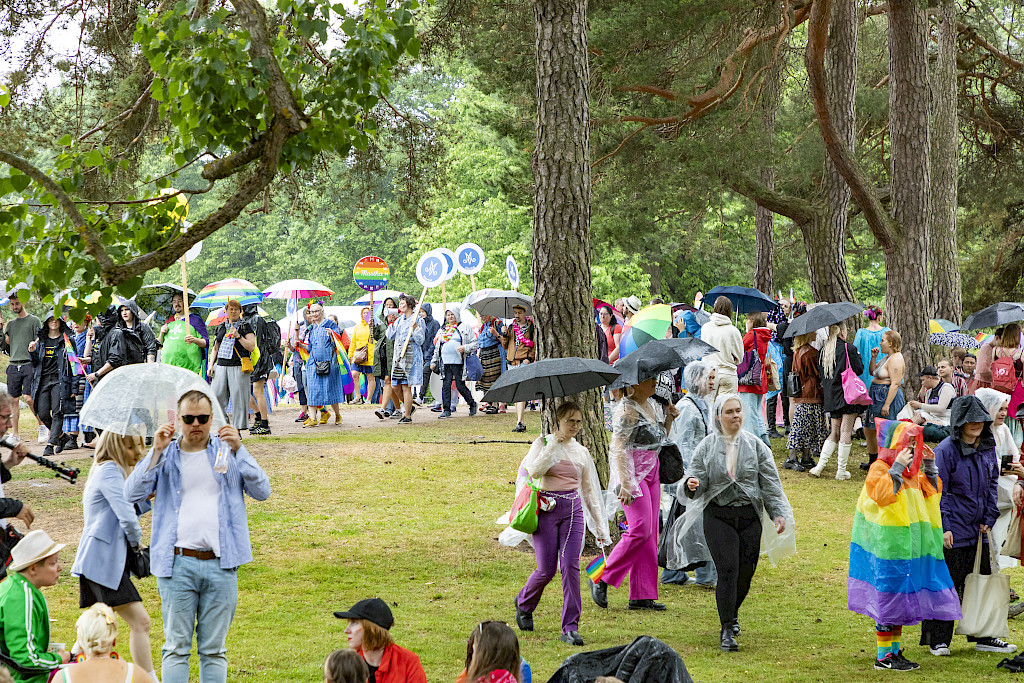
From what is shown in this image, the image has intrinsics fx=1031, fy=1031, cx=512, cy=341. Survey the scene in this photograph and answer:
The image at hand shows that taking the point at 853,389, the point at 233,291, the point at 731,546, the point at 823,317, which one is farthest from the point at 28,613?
the point at 233,291

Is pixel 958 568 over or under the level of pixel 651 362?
under

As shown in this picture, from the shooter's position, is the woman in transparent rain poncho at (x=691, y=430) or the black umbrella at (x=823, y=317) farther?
the black umbrella at (x=823, y=317)

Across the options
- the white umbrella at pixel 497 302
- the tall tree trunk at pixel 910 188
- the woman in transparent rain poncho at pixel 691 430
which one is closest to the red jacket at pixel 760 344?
the tall tree trunk at pixel 910 188

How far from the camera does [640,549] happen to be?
7445mm

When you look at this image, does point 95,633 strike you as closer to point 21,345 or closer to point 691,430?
point 691,430

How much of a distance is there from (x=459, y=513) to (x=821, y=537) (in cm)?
353

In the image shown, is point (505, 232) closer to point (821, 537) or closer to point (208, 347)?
point (208, 347)

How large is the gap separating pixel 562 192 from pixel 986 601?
14.9ft

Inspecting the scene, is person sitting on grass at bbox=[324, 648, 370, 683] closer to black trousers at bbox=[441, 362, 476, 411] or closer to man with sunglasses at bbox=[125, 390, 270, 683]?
man with sunglasses at bbox=[125, 390, 270, 683]

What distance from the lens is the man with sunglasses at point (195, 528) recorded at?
5031mm

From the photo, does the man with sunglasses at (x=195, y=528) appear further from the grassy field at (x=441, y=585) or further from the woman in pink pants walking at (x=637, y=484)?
the woman in pink pants walking at (x=637, y=484)

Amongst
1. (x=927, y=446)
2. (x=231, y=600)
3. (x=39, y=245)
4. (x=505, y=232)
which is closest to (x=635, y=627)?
(x=927, y=446)

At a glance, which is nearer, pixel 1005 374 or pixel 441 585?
pixel 441 585

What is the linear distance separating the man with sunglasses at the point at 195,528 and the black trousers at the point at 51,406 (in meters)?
9.22
